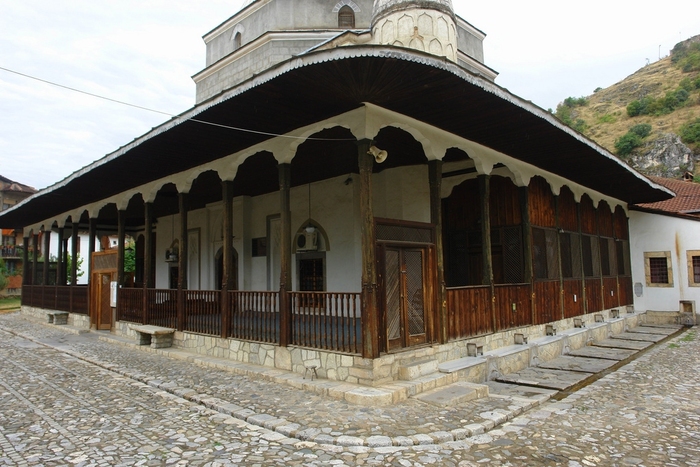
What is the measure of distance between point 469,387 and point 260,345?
3.21 m

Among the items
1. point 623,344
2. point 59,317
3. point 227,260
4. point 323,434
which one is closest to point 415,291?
point 323,434

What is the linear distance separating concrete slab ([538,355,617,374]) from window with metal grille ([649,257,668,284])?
7.53 metres

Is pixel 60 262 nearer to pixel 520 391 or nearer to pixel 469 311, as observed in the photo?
pixel 469 311

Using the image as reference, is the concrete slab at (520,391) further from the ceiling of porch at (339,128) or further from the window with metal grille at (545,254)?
the ceiling of porch at (339,128)

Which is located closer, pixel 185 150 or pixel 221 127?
pixel 221 127

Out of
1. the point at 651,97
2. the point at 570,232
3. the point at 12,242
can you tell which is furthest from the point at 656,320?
the point at 651,97

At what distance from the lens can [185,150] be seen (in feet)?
29.1

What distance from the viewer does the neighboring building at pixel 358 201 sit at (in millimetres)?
6352

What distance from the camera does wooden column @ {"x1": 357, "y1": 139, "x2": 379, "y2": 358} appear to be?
241 inches

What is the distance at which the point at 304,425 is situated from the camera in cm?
498

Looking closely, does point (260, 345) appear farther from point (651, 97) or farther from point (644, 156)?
point (651, 97)

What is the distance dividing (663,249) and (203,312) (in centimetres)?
1363

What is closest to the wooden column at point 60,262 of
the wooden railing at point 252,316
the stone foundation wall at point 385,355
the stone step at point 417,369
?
the stone foundation wall at point 385,355

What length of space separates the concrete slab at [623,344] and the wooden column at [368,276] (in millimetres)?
7332
